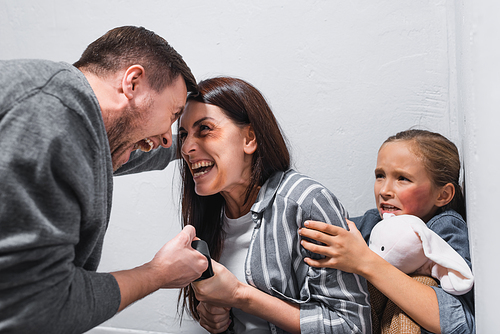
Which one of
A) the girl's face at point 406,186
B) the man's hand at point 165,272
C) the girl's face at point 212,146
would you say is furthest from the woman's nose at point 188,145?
the girl's face at point 406,186

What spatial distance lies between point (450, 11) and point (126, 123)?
1.15 m

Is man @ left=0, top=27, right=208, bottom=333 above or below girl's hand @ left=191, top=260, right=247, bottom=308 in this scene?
above

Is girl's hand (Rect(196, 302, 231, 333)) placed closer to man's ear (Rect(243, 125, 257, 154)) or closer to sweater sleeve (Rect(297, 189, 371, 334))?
sweater sleeve (Rect(297, 189, 371, 334))

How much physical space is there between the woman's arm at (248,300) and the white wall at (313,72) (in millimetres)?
543

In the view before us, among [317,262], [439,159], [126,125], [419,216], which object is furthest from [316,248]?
[126,125]

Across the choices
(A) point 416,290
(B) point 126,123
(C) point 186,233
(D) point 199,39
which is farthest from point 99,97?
(A) point 416,290

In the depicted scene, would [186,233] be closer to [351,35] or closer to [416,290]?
[416,290]

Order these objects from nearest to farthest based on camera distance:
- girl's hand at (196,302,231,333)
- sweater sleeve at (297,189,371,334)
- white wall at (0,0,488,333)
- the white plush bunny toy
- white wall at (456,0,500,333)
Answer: white wall at (456,0,500,333), the white plush bunny toy, sweater sleeve at (297,189,371,334), girl's hand at (196,302,231,333), white wall at (0,0,488,333)

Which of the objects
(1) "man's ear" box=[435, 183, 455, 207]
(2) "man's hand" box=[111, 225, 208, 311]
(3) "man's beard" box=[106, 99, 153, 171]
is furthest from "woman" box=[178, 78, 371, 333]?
(1) "man's ear" box=[435, 183, 455, 207]

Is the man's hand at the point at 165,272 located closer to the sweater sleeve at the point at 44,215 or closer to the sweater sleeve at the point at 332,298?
the sweater sleeve at the point at 44,215

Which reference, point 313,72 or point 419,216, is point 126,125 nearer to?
point 313,72

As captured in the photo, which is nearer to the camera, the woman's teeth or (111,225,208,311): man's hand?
(111,225,208,311): man's hand

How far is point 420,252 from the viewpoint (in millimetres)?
1108

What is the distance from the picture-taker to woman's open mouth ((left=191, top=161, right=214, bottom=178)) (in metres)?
1.28
